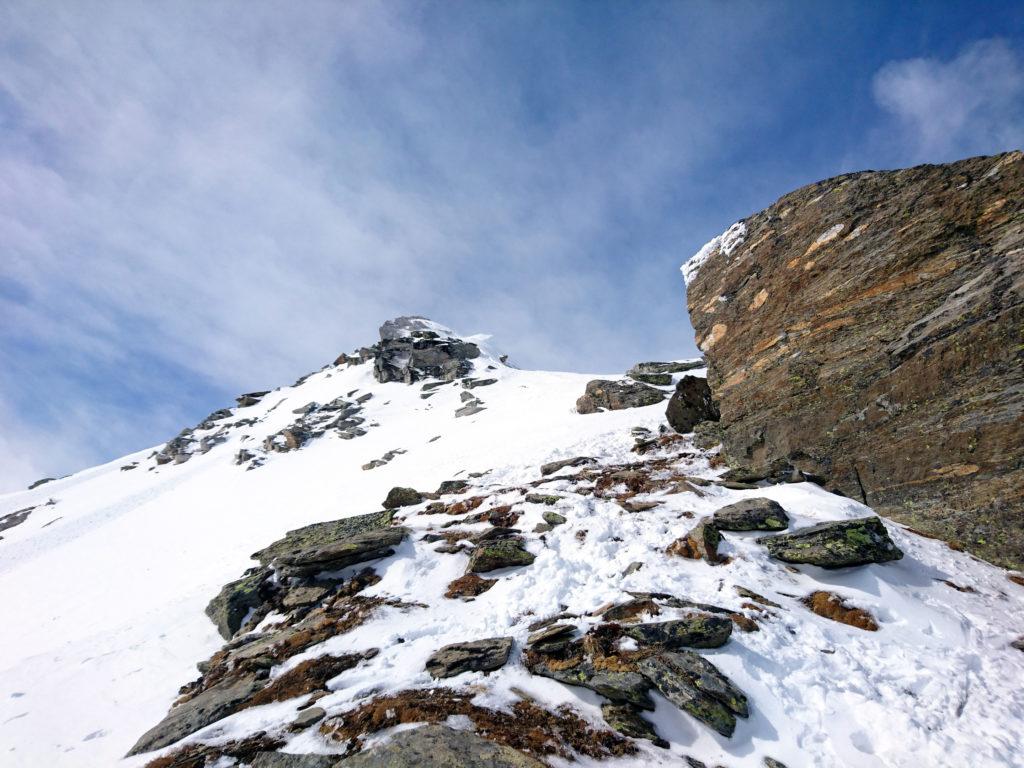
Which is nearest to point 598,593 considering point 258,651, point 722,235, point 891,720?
point 891,720

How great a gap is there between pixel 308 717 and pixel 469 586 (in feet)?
16.8

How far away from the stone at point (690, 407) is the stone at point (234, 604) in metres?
20.3

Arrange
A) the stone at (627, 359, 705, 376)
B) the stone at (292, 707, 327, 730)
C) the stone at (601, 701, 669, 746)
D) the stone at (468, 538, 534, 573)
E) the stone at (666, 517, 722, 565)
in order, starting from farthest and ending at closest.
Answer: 1. the stone at (627, 359, 705, 376)
2. the stone at (468, 538, 534, 573)
3. the stone at (666, 517, 722, 565)
4. the stone at (292, 707, 327, 730)
5. the stone at (601, 701, 669, 746)

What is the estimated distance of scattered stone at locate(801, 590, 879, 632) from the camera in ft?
28.2

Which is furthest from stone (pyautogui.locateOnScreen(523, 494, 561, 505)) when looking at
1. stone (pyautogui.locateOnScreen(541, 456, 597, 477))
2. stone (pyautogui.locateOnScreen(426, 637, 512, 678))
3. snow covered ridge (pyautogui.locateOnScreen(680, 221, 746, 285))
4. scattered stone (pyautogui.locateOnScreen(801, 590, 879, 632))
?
snow covered ridge (pyautogui.locateOnScreen(680, 221, 746, 285))

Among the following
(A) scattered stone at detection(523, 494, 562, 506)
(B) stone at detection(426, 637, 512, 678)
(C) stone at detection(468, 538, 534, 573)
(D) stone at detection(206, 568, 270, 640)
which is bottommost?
(B) stone at detection(426, 637, 512, 678)

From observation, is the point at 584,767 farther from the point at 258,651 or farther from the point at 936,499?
the point at 936,499

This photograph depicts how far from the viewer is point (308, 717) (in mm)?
7020

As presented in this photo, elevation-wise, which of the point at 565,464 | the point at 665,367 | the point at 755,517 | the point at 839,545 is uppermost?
the point at 665,367

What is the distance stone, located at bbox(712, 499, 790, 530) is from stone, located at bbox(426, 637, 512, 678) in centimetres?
731

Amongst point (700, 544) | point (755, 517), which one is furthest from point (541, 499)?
point (755, 517)

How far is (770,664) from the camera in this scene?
742cm

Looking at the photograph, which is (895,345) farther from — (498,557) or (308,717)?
(308,717)

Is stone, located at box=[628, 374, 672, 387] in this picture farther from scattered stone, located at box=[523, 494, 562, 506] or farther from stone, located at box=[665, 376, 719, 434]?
scattered stone, located at box=[523, 494, 562, 506]
